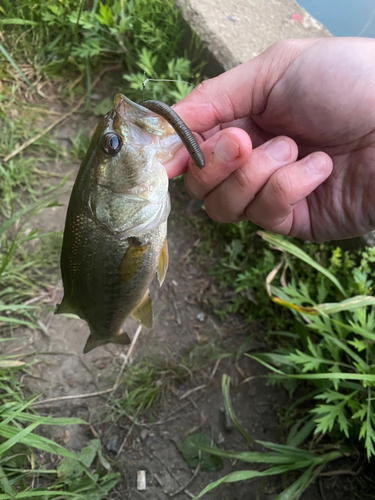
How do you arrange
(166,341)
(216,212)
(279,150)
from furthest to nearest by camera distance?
(166,341)
(216,212)
(279,150)

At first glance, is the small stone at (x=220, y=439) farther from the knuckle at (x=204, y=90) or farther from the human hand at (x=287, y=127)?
the knuckle at (x=204, y=90)

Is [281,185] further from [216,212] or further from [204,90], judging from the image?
[204,90]

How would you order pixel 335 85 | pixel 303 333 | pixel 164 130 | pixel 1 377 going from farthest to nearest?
pixel 303 333, pixel 1 377, pixel 335 85, pixel 164 130

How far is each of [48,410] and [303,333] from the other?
1918 mm

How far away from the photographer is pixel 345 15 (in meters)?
3.29

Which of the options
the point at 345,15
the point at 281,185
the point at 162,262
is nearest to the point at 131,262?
the point at 162,262

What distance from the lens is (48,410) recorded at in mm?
2607

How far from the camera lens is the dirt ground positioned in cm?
246

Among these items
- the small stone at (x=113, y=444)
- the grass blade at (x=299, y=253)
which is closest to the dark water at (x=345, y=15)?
the grass blade at (x=299, y=253)

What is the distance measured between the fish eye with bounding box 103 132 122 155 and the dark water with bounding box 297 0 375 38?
2956 mm

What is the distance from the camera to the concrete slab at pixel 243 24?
9.89 ft

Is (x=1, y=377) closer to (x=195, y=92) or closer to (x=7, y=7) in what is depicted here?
(x=195, y=92)

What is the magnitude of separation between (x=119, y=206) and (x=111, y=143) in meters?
0.26

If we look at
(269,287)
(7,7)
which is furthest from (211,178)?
(7,7)
